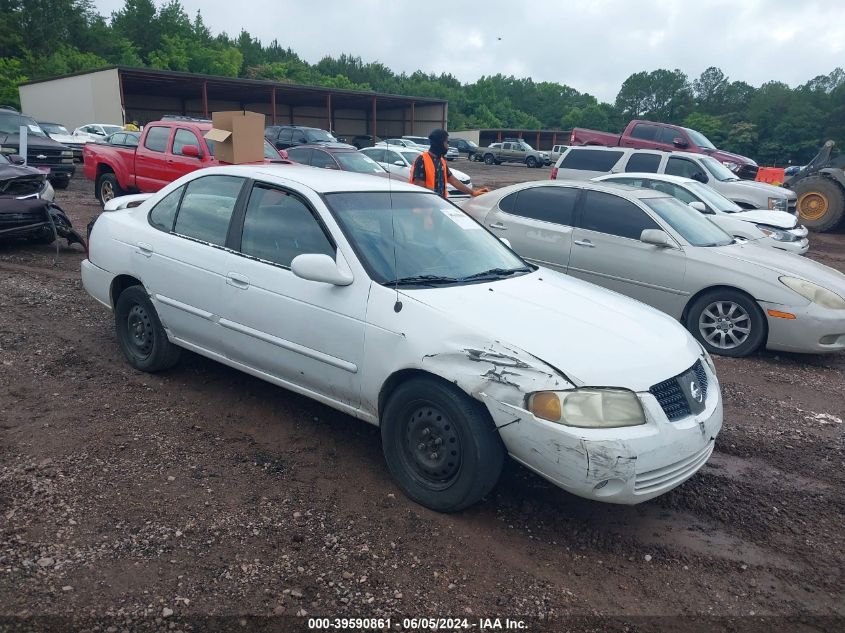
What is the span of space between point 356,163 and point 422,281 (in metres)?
12.1

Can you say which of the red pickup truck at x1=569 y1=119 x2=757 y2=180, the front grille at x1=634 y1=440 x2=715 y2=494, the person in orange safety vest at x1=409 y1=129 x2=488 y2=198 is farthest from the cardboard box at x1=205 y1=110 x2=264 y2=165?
the red pickup truck at x1=569 y1=119 x2=757 y2=180

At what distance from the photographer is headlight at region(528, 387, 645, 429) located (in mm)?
2938

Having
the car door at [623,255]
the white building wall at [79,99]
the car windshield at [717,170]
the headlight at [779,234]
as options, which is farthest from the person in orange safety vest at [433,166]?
the white building wall at [79,99]

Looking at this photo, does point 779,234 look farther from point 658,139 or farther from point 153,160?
point 153,160

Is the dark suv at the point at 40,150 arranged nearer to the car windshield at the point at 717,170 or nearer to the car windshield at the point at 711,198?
the car windshield at the point at 711,198

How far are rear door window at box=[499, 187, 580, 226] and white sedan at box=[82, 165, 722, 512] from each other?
2.93 metres

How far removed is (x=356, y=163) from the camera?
49.6 feet

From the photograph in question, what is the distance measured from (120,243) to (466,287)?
2.86 metres

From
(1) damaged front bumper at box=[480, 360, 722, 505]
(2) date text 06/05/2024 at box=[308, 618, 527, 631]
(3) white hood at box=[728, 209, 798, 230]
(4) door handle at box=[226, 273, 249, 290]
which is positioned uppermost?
(4) door handle at box=[226, 273, 249, 290]

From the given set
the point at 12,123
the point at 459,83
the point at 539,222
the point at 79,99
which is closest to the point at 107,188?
the point at 12,123

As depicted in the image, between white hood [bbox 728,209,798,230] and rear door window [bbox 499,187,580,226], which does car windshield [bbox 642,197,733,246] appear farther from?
white hood [bbox 728,209,798,230]

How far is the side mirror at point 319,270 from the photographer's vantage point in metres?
3.52

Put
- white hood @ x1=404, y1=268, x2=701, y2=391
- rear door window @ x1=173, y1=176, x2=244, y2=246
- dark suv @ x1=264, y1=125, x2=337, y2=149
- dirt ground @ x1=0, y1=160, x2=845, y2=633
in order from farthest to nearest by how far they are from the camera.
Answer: dark suv @ x1=264, y1=125, x2=337, y2=149
rear door window @ x1=173, y1=176, x2=244, y2=246
white hood @ x1=404, y1=268, x2=701, y2=391
dirt ground @ x1=0, y1=160, x2=845, y2=633

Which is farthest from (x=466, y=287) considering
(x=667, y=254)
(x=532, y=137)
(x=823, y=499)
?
(x=532, y=137)
